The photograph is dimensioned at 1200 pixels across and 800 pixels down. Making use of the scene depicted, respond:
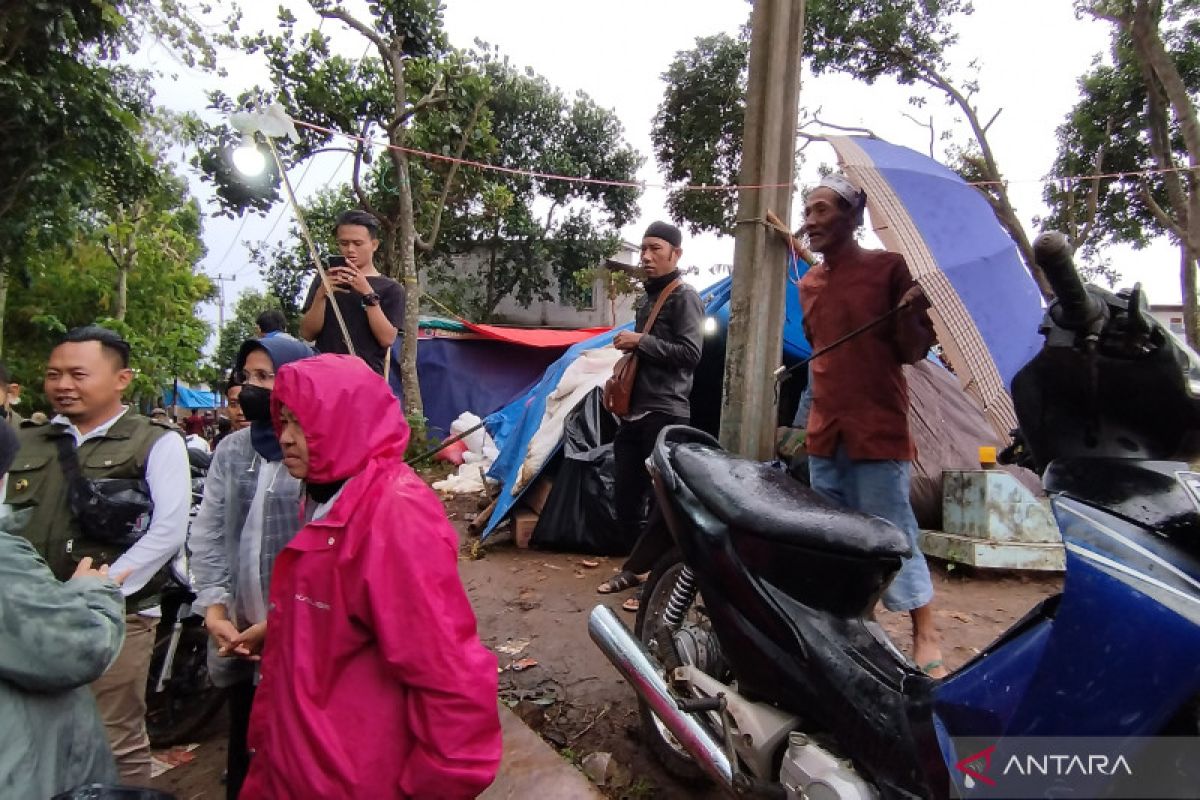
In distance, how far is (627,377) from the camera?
3.58m

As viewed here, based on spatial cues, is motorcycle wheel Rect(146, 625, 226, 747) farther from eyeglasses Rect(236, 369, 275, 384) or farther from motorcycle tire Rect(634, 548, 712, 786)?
motorcycle tire Rect(634, 548, 712, 786)

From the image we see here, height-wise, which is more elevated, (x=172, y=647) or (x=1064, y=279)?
(x=1064, y=279)

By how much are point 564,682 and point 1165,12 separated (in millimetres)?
9711

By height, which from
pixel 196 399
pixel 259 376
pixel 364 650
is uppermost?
pixel 259 376

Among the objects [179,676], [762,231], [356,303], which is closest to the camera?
[179,676]

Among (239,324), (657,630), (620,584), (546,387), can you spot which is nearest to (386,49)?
(546,387)

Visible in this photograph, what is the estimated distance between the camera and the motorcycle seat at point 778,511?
5.19ft

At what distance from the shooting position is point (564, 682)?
2.98 metres

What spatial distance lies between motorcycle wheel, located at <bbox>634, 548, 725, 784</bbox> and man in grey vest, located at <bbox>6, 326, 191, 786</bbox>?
1581 millimetres

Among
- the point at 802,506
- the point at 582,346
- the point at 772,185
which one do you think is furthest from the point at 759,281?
the point at 582,346

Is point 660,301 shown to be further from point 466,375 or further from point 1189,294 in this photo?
point 466,375

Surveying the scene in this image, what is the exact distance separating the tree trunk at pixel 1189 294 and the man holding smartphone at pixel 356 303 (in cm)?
895

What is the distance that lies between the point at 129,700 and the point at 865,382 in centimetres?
266

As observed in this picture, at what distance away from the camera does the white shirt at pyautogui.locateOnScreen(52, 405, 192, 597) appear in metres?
1.98
